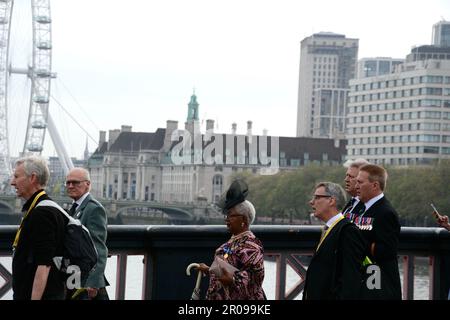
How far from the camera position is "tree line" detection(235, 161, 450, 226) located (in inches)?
3196

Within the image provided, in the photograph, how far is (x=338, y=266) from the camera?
205 inches

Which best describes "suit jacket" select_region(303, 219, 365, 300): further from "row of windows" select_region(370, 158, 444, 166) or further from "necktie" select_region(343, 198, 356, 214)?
"row of windows" select_region(370, 158, 444, 166)

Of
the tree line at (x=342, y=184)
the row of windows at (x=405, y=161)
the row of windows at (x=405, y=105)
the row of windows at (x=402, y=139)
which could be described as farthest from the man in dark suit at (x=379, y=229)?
the row of windows at (x=402, y=139)

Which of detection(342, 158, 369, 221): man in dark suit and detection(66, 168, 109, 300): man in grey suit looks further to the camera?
detection(342, 158, 369, 221): man in dark suit

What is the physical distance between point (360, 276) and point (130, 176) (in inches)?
5430

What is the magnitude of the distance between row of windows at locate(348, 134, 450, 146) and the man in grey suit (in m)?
112

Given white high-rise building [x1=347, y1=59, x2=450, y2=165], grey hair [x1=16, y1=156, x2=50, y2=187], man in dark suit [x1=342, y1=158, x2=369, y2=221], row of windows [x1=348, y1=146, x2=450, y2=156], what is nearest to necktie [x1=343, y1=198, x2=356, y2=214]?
man in dark suit [x1=342, y1=158, x2=369, y2=221]

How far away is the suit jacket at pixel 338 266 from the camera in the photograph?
5160 millimetres

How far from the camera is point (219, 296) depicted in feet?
16.7

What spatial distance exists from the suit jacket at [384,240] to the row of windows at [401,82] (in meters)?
110

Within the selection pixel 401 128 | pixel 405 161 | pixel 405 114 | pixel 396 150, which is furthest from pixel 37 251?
pixel 401 128

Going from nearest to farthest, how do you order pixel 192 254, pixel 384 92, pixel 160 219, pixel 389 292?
pixel 389 292, pixel 192 254, pixel 160 219, pixel 384 92

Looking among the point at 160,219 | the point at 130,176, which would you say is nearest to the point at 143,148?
the point at 130,176
